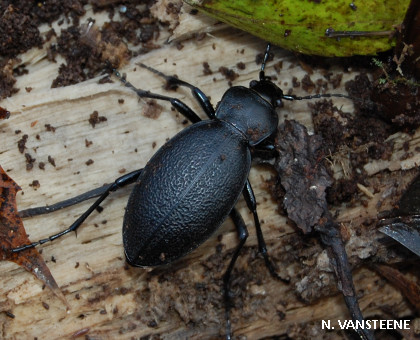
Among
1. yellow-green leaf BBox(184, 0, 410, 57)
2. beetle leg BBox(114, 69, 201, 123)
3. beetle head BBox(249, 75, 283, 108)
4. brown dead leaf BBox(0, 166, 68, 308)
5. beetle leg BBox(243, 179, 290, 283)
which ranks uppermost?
yellow-green leaf BBox(184, 0, 410, 57)

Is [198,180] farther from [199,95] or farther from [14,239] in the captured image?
[14,239]

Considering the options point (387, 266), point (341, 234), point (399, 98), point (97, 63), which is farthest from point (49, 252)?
point (399, 98)

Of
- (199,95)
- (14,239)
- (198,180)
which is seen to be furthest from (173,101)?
(14,239)

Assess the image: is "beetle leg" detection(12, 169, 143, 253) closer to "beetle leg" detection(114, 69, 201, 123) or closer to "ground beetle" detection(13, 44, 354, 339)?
"ground beetle" detection(13, 44, 354, 339)

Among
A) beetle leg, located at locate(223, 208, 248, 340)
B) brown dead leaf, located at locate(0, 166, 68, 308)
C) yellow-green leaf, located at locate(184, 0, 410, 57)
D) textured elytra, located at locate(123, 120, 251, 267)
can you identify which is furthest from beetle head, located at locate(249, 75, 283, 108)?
brown dead leaf, located at locate(0, 166, 68, 308)

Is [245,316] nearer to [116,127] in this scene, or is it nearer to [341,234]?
[341,234]

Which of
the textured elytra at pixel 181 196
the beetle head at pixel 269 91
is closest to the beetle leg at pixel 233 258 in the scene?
the textured elytra at pixel 181 196

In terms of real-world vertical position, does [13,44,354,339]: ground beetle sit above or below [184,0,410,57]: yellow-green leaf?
below

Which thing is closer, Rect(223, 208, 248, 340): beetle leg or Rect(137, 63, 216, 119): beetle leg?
Rect(223, 208, 248, 340): beetle leg
